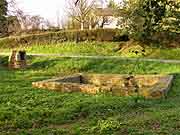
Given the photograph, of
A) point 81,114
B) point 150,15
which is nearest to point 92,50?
point 150,15

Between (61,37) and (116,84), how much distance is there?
1754 centimetres

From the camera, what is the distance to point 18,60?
22.9 m

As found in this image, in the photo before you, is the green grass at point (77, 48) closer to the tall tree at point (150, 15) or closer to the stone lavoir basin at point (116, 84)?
the tall tree at point (150, 15)

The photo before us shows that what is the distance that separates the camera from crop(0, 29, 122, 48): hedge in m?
31.4

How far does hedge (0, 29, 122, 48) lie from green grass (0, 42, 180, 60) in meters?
0.73

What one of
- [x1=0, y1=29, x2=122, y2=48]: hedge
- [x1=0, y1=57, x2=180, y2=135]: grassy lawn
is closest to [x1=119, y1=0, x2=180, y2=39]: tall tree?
[x1=0, y1=29, x2=122, y2=48]: hedge

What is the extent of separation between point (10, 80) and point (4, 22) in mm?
6831

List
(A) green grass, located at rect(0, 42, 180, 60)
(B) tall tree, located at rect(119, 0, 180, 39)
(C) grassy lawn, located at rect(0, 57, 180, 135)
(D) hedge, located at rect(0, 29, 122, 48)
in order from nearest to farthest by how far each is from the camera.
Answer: (C) grassy lawn, located at rect(0, 57, 180, 135) → (A) green grass, located at rect(0, 42, 180, 60) → (B) tall tree, located at rect(119, 0, 180, 39) → (D) hedge, located at rect(0, 29, 122, 48)

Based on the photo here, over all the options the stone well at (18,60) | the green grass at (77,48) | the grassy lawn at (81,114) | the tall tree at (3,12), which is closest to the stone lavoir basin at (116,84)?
the grassy lawn at (81,114)

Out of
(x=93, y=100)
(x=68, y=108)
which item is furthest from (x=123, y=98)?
(x=68, y=108)

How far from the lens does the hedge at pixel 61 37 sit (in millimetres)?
31406

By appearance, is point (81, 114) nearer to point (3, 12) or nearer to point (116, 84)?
point (3, 12)

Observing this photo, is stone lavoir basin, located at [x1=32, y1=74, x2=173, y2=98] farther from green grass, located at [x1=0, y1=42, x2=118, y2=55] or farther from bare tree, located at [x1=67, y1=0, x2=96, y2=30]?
bare tree, located at [x1=67, y1=0, x2=96, y2=30]

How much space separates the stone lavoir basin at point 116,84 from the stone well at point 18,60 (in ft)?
23.5
